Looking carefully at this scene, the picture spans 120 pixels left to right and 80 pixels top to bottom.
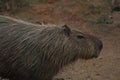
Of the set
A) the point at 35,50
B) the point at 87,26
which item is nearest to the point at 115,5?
the point at 87,26

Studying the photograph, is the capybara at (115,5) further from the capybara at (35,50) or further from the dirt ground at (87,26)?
the capybara at (35,50)

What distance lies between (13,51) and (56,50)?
25.1 inches

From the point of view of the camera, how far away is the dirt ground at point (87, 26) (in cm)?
789

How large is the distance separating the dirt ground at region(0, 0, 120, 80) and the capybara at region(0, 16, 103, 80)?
187cm

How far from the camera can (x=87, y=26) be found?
35.0 ft

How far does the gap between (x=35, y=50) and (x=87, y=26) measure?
5162mm

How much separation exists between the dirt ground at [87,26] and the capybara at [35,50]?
1871 mm

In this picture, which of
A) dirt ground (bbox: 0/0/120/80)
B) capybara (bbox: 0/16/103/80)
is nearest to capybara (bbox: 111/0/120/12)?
dirt ground (bbox: 0/0/120/80)

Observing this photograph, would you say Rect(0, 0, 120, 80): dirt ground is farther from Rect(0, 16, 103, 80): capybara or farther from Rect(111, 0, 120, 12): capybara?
Rect(0, 16, 103, 80): capybara

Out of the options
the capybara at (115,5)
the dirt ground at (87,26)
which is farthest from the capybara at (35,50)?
the capybara at (115,5)

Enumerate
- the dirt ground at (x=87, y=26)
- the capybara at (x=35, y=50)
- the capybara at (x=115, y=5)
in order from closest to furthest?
1. the capybara at (x=35, y=50)
2. the dirt ground at (x=87, y=26)
3. the capybara at (x=115, y=5)

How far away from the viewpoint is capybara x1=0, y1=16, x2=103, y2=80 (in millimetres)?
5648

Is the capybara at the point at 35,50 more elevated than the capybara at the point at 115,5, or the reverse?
the capybara at the point at 35,50

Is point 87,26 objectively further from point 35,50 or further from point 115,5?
point 35,50
